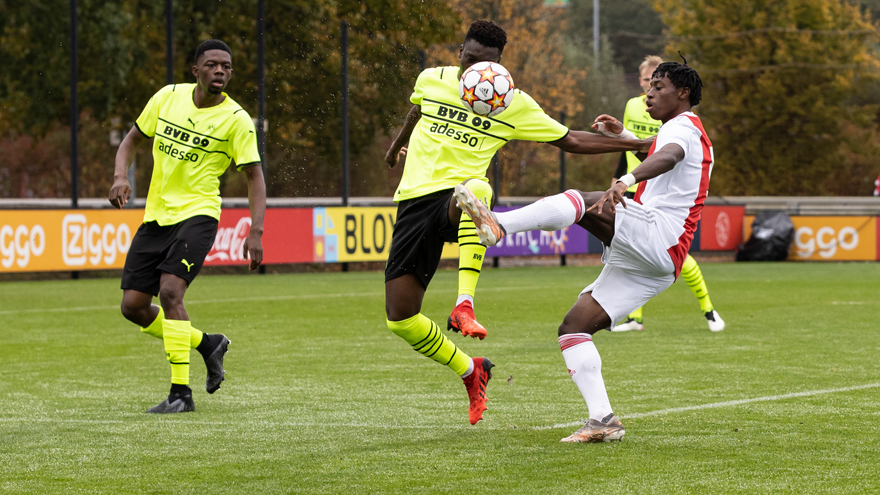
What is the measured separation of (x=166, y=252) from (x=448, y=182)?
1987mm

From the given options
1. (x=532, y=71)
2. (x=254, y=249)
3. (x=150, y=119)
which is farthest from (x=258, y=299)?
(x=532, y=71)

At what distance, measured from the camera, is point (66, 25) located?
2455cm

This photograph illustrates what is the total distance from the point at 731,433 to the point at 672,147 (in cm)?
152

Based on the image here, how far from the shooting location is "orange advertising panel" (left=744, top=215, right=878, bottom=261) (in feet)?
83.9

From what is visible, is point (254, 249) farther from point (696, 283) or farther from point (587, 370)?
point (696, 283)

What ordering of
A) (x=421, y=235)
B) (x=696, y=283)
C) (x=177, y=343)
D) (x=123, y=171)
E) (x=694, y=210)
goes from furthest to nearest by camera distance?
(x=696, y=283), (x=123, y=171), (x=177, y=343), (x=421, y=235), (x=694, y=210)

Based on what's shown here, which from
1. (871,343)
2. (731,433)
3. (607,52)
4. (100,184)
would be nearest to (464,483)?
(731,433)

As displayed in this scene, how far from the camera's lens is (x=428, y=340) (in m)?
6.20

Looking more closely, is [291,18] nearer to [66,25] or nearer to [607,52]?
[66,25]

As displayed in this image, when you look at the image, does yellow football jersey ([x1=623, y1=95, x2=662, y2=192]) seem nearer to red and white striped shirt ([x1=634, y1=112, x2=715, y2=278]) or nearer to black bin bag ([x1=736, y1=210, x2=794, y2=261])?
red and white striped shirt ([x1=634, y1=112, x2=715, y2=278])

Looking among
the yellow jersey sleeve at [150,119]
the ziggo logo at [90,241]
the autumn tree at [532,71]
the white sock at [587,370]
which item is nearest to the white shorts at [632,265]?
the white sock at [587,370]

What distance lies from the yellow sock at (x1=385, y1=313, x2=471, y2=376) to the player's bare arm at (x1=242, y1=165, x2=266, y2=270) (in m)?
1.11

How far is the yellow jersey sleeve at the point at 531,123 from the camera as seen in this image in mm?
6367

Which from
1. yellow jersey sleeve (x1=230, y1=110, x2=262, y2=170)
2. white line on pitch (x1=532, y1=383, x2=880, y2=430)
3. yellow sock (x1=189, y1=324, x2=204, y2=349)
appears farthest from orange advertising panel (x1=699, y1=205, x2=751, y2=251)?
yellow sock (x1=189, y1=324, x2=204, y2=349)
